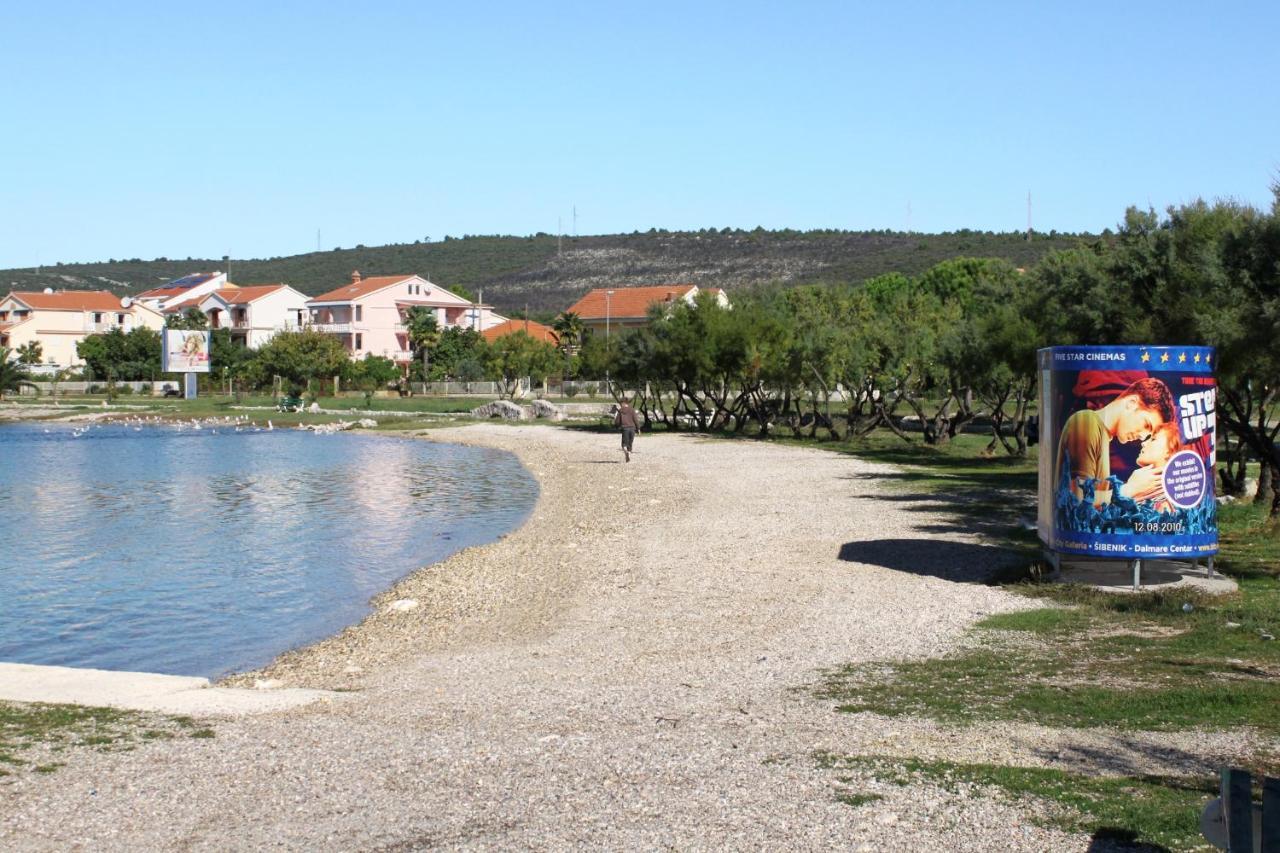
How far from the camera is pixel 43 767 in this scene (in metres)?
9.39

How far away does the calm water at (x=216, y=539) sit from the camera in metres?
17.4

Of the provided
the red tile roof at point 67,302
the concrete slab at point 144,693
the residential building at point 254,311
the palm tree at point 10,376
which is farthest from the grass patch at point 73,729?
the red tile roof at point 67,302

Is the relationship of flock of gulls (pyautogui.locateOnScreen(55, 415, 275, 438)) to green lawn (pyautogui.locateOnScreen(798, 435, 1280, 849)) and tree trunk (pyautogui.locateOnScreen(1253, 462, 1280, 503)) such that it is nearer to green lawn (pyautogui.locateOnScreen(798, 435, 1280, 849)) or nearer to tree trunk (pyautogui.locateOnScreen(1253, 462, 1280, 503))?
tree trunk (pyautogui.locateOnScreen(1253, 462, 1280, 503))

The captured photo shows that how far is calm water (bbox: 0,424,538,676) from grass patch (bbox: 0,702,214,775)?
3.54 m

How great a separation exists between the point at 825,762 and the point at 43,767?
5472 millimetres

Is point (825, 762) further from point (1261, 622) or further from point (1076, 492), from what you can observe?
point (1076, 492)

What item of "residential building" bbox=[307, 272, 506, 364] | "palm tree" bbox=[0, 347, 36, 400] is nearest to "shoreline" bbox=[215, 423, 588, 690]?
"palm tree" bbox=[0, 347, 36, 400]

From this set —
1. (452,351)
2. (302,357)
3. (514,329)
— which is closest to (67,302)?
(452,351)

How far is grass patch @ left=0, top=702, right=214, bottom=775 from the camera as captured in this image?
9984mm

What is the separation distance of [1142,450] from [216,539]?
19112 mm

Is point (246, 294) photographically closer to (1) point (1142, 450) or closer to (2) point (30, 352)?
(2) point (30, 352)

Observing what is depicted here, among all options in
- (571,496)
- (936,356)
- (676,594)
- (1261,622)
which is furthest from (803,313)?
(1261,622)

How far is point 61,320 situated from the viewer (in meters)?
124

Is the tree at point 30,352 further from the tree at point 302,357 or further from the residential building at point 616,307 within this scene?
the residential building at point 616,307
